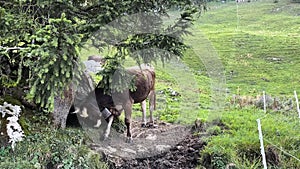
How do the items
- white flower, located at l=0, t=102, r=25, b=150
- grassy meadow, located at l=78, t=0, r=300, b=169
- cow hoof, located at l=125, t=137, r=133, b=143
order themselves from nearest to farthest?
white flower, located at l=0, t=102, r=25, b=150
grassy meadow, located at l=78, t=0, r=300, b=169
cow hoof, located at l=125, t=137, r=133, b=143

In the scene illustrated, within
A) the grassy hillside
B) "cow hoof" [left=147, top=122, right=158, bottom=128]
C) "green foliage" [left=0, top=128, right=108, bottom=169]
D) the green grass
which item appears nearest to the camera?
"green foliage" [left=0, top=128, right=108, bottom=169]

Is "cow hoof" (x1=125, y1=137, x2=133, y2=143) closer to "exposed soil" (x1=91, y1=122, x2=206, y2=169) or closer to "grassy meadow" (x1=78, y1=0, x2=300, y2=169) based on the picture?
"exposed soil" (x1=91, y1=122, x2=206, y2=169)

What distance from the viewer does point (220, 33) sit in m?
33.3

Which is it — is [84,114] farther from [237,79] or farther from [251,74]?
[251,74]

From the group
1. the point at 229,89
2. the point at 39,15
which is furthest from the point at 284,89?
the point at 39,15

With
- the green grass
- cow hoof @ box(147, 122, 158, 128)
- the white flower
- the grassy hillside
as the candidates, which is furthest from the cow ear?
the grassy hillside

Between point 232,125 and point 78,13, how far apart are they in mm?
4367

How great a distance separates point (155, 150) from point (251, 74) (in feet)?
50.7

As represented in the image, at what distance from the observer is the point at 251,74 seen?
21188 millimetres

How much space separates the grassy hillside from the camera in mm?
6230

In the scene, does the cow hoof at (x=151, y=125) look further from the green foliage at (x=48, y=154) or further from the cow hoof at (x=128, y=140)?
the green foliage at (x=48, y=154)

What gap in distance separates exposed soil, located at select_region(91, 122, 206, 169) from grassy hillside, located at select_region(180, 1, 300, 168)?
41 cm

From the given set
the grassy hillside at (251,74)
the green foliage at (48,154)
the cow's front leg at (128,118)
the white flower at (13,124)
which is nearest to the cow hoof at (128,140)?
the cow's front leg at (128,118)

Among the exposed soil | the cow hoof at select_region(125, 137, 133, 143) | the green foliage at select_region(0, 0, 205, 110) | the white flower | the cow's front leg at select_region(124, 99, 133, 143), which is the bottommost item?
the exposed soil
